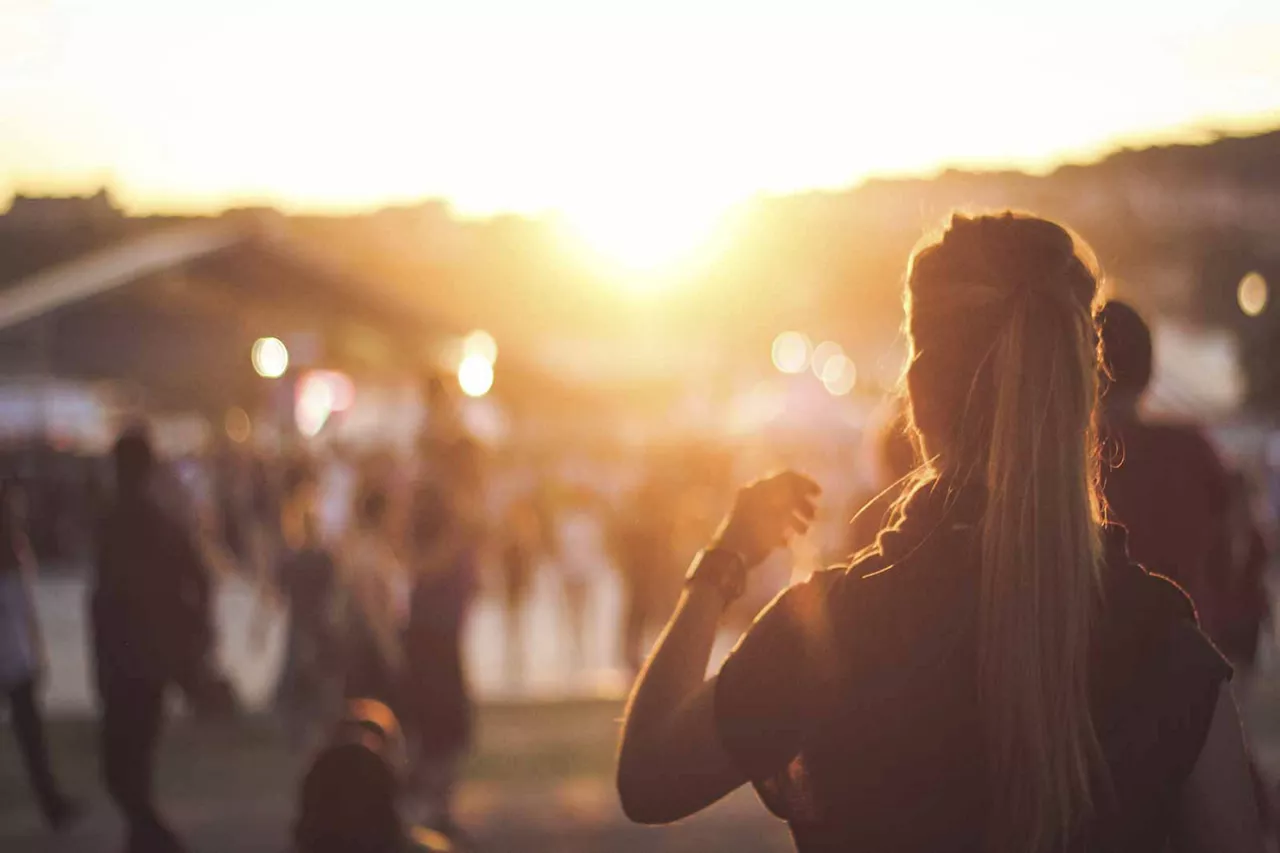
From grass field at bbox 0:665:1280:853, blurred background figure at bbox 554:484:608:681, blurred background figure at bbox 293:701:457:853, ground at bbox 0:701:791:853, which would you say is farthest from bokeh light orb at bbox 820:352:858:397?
blurred background figure at bbox 293:701:457:853

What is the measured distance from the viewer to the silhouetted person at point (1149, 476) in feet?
12.4

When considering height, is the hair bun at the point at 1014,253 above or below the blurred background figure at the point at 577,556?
above

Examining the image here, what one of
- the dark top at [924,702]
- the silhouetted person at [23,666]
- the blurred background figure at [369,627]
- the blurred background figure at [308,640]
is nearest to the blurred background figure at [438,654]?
the blurred background figure at [369,627]

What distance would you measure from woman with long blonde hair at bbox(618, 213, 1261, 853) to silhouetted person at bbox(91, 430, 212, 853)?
5880 millimetres

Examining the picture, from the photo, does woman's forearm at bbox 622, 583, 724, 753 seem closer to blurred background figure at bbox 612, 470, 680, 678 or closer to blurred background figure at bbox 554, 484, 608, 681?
blurred background figure at bbox 612, 470, 680, 678

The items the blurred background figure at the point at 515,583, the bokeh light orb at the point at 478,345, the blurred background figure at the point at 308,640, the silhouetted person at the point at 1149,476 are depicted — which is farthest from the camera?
the bokeh light orb at the point at 478,345

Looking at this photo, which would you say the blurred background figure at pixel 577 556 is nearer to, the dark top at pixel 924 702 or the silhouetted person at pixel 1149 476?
the silhouetted person at pixel 1149 476

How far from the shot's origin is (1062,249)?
2176mm

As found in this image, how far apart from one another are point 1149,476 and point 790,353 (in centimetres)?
2251

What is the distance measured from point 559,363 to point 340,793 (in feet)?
69.9

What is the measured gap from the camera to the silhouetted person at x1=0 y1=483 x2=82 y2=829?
8461 mm

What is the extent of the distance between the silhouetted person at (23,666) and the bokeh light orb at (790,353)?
56.8 ft

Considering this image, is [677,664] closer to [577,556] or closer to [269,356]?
[577,556]

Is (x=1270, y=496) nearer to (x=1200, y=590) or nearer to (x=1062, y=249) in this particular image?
(x=1200, y=590)
